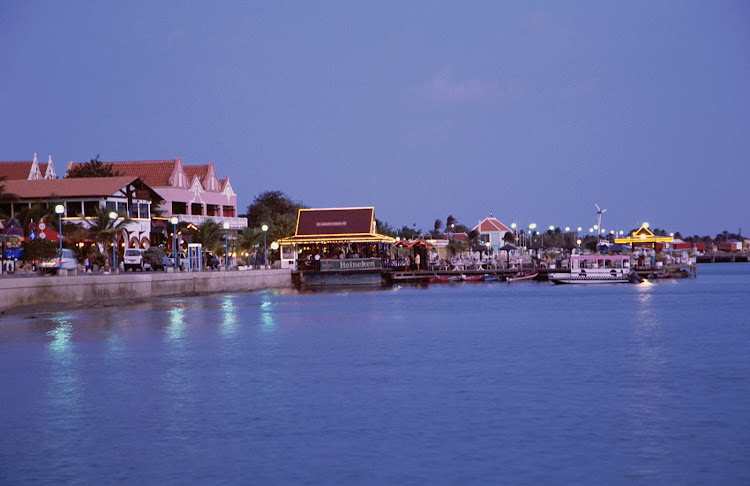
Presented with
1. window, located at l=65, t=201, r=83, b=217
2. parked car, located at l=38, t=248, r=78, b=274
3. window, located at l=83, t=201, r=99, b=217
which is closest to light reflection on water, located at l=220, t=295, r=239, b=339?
parked car, located at l=38, t=248, r=78, b=274

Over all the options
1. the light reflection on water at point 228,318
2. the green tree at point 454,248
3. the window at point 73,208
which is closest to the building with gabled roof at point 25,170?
the window at point 73,208

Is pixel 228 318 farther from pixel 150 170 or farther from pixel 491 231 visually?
pixel 491 231

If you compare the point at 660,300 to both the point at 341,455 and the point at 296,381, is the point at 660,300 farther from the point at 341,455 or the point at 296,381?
the point at 341,455

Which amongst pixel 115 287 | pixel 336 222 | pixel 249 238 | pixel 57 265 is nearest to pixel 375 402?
pixel 115 287

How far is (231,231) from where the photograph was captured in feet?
315

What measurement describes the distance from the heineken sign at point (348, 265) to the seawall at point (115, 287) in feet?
15.6

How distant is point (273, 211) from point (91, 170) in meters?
37.3

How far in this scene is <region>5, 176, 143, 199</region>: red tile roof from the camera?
72.4 m

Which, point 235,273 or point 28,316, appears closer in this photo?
point 28,316

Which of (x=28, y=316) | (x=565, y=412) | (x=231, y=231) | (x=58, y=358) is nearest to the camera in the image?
(x=565, y=412)

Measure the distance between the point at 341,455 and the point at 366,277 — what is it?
64.9 meters

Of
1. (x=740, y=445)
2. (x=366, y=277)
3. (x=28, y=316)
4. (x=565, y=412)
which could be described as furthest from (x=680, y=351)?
(x=366, y=277)

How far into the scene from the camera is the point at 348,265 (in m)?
79.9

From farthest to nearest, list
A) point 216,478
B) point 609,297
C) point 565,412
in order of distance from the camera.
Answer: point 609,297 < point 565,412 < point 216,478
